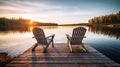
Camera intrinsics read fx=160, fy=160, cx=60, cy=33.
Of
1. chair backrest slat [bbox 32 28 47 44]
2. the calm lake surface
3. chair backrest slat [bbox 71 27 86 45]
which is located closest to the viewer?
chair backrest slat [bbox 32 28 47 44]

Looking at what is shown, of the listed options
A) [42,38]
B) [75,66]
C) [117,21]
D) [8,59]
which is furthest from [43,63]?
[117,21]

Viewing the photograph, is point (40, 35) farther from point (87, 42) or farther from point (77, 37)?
point (87, 42)

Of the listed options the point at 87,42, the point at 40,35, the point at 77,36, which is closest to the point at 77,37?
the point at 77,36

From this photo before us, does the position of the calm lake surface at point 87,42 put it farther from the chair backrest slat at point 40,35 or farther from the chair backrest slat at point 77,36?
the chair backrest slat at point 40,35

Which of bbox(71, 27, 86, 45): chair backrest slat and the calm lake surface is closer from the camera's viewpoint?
bbox(71, 27, 86, 45): chair backrest slat

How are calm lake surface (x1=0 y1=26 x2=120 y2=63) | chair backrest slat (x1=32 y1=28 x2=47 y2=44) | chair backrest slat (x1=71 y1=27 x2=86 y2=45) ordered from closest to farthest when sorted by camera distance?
chair backrest slat (x1=32 y1=28 x2=47 y2=44) → chair backrest slat (x1=71 y1=27 x2=86 y2=45) → calm lake surface (x1=0 y1=26 x2=120 y2=63)

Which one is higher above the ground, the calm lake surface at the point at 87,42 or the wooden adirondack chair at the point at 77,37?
the wooden adirondack chair at the point at 77,37

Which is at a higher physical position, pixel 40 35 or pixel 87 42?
pixel 40 35

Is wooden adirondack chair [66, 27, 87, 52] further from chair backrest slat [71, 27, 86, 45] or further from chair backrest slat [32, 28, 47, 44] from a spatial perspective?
chair backrest slat [32, 28, 47, 44]

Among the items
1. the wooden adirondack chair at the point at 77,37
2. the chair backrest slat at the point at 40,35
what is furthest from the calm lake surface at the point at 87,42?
the chair backrest slat at the point at 40,35

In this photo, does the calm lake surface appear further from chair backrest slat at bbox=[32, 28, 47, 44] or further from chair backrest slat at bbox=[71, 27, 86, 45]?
chair backrest slat at bbox=[32, 28, 47, 44]

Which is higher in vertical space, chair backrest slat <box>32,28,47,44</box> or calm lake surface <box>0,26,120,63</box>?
chair backrest slat <box>32,28,47,44</box>

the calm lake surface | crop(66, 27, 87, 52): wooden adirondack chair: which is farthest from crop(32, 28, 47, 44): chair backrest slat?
the calm lake surface

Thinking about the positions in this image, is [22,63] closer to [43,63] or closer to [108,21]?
[43,63]
